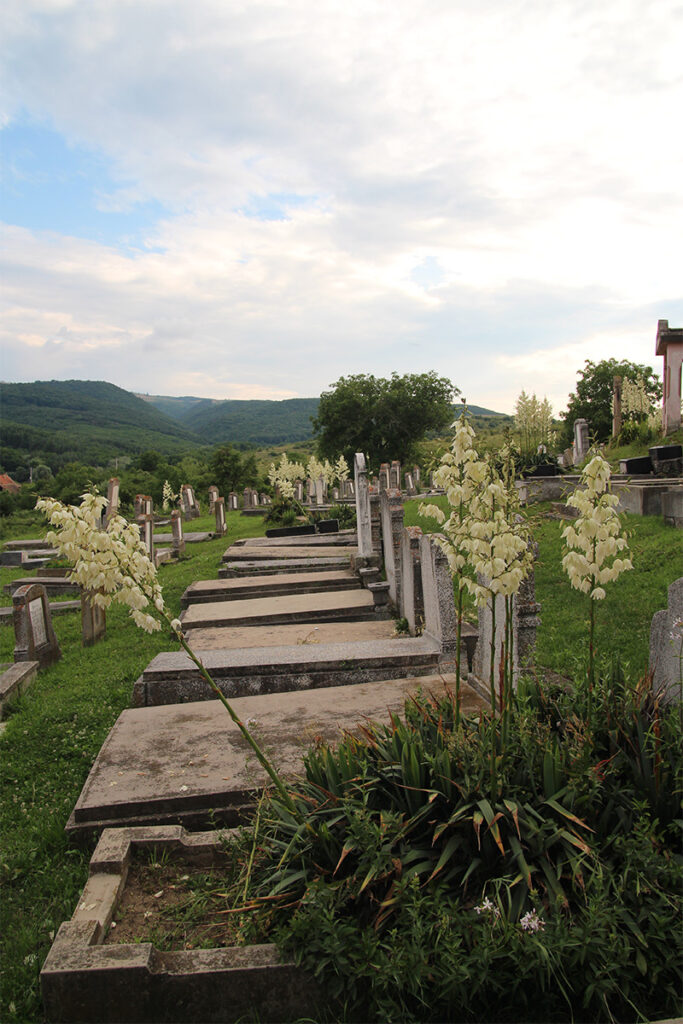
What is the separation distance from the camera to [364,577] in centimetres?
1005

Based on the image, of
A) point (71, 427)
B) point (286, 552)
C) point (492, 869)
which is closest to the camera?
point (492, 869)

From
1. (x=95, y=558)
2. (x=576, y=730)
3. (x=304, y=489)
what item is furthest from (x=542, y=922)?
(x=304, y=489)

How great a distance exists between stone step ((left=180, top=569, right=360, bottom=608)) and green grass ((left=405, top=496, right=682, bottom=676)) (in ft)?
10.7

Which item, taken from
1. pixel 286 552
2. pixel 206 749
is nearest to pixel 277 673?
pixel 206 749

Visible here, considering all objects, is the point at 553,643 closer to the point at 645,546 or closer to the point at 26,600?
the point at 645,546

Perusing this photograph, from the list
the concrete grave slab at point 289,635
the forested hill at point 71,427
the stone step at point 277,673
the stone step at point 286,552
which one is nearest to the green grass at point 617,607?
the stone step at point 277,673

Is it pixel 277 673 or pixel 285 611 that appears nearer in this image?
pixel 277 673

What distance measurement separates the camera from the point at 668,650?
386cm

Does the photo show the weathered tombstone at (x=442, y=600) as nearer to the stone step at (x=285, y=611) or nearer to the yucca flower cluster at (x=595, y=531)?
the yucca flower cluster at (x=595, y=531)

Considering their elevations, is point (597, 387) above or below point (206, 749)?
above

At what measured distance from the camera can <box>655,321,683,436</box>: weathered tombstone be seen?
60.6ft

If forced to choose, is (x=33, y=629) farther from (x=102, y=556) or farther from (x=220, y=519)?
(x=220, y=519)

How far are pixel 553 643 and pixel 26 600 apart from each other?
6268mm

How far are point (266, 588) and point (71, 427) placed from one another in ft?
362
